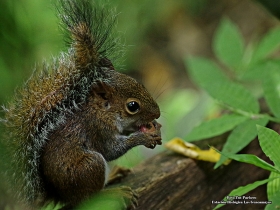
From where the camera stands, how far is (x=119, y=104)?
2.26 meters

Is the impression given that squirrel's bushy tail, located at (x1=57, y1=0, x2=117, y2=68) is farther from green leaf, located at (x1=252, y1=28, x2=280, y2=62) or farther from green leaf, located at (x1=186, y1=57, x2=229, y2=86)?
green leaf, located at (x1=252, y1=28, x2=280, y2=62)

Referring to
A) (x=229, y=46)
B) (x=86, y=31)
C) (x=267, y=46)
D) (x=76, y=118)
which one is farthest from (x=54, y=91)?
(x=267, y=46)

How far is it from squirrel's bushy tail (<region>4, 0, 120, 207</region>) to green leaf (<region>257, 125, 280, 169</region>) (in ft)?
2.68

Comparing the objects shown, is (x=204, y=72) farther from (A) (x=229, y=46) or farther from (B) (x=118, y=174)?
(B) (x=118, y=174)

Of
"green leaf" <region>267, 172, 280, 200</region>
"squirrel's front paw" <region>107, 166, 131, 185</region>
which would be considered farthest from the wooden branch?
"green leaf" <region>267, 172, 280, 200</region>

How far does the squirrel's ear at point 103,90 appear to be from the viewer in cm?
222

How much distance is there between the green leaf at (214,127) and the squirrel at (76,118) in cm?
17

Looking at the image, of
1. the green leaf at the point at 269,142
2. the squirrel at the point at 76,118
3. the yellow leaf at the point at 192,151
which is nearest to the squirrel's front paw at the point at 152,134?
the squirrel at the point at 76,118

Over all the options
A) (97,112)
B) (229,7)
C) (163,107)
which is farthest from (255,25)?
(97,112)

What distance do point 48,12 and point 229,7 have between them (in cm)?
297

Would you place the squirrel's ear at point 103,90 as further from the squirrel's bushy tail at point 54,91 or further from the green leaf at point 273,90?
the green leaf at point 273,90

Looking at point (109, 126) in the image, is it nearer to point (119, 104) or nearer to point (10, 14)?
point (119, 104)

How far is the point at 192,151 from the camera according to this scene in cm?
251

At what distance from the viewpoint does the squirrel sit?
2.03m
